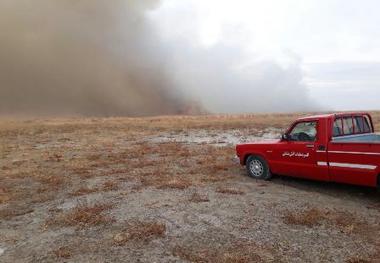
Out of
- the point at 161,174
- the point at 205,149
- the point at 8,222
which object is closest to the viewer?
the point at 8,222

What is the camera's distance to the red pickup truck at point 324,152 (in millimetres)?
9000

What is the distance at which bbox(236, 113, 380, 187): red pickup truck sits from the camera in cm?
900

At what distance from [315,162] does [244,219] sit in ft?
9.14

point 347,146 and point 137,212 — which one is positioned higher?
point 347,146

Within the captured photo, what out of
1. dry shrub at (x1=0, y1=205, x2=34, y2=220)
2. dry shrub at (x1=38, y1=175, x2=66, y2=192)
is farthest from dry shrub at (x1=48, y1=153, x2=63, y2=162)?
dry shrub at (x1=0, y1=205, x2=34, y2=220)

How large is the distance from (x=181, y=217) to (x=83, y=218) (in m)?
1.83

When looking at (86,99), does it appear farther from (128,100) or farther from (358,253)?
(358,253)

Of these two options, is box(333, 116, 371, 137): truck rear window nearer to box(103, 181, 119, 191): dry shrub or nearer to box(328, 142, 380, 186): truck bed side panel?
box(328, 142, 380, 186): truck bed side panel

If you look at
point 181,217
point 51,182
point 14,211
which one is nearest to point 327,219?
point 181,217

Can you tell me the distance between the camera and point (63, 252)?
6.77 m

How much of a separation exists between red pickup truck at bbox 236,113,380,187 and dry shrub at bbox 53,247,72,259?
224 inches

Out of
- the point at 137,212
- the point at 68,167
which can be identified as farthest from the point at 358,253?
the point at 68,167

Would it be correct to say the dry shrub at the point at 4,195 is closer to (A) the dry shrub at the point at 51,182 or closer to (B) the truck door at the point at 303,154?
(A) the dry shrub at the point at 51,182

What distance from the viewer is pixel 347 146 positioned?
9.20m
